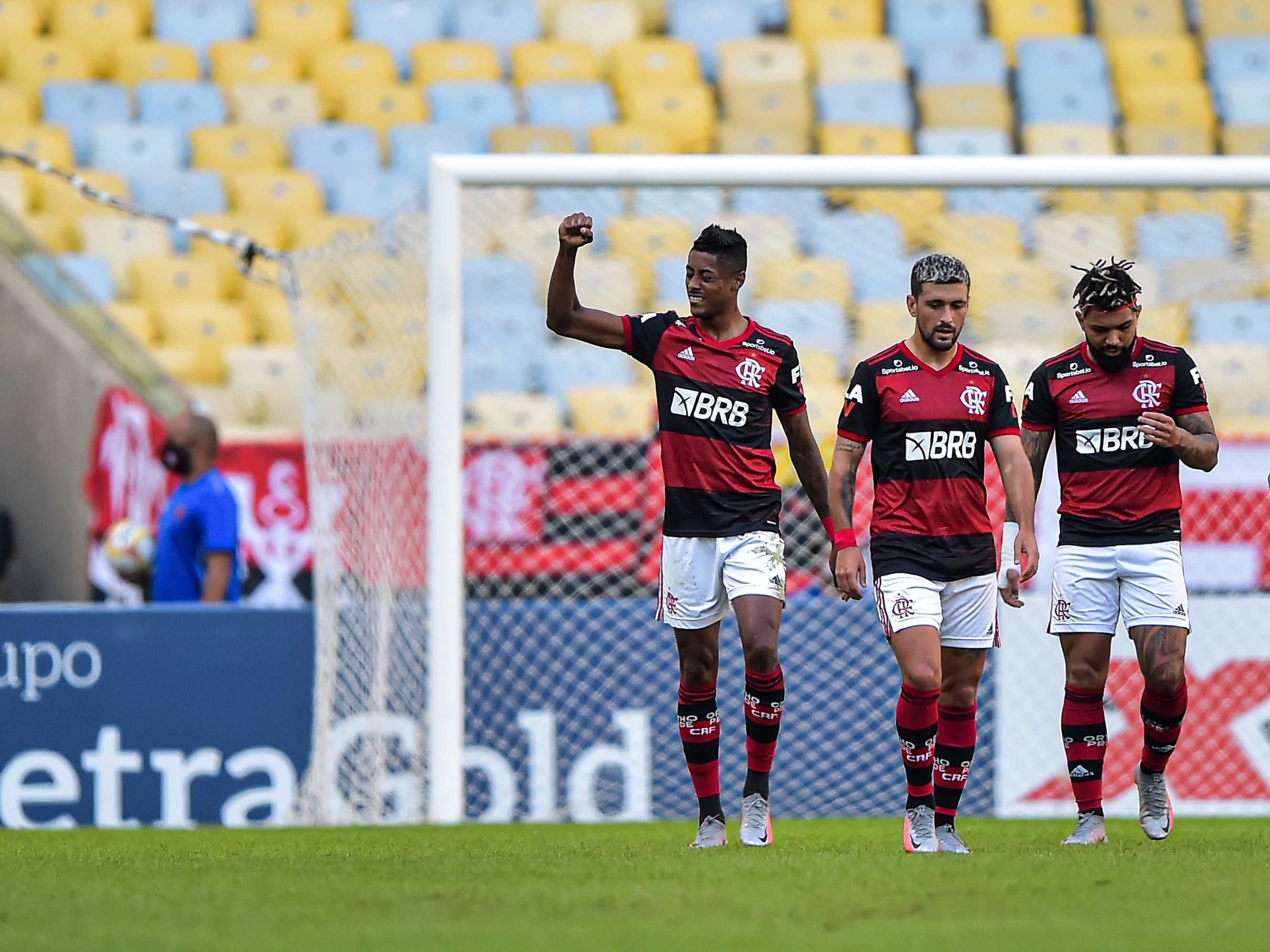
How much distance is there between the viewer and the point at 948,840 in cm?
607

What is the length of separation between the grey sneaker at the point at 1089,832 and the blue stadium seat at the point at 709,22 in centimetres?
955

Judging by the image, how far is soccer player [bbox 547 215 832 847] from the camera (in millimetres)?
5980

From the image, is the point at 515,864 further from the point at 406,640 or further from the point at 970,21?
the point at 970,21

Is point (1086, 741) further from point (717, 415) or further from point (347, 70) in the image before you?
Answer: point (347, 70)

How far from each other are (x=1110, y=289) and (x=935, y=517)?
3.28 ft

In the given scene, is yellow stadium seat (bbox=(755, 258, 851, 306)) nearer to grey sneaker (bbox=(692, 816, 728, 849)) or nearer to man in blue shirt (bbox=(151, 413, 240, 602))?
man in blue shirt (bbox=(151, 413, 240, 602))

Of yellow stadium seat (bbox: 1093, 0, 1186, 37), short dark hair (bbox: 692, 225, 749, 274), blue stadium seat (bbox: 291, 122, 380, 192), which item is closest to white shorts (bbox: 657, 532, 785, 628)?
short dark hair (bbox: 692, 225, 749, 274)

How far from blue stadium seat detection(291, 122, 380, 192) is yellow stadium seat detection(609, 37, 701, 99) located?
197 cm

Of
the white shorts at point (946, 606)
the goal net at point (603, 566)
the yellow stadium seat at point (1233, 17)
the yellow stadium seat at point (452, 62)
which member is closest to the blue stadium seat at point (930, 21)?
the yellow stadium seat at point (1233, 17)

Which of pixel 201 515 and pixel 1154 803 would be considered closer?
pixel 1154 803

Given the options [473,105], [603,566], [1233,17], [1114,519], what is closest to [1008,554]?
[1114,519]

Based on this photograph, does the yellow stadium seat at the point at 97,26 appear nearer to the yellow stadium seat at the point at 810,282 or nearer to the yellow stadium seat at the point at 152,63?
the yellow stadium seat at the point at 152,63

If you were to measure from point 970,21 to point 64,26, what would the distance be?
283 inches

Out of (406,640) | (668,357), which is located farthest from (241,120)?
(668,357)
